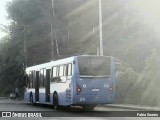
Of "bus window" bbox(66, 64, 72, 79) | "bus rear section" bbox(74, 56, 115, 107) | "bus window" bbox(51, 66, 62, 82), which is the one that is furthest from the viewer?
"bus window" bbox(51, 66, 62, 82)

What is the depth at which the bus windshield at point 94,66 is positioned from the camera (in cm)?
2555

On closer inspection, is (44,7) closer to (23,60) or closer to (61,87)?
(23,60)

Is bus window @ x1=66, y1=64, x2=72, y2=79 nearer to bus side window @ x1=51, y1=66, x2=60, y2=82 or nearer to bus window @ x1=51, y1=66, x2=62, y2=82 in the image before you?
bus window @ x1=51, y1=66, x2=62, y2=82

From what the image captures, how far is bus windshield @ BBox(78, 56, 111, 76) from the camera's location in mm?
25547

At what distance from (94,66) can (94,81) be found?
81cm

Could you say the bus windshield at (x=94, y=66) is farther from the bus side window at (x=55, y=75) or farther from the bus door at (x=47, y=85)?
the bus door at (x=47, y=85)

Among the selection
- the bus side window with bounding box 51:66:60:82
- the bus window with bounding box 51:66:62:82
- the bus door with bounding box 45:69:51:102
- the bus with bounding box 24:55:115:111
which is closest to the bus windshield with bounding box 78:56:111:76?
the bus with bounding box 24:55:115:111

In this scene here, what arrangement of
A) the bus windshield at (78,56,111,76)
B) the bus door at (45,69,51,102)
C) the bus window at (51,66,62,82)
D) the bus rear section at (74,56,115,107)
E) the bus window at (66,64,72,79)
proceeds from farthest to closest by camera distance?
the bus door at (45,69,51,102) < the bus window at (51,66,62,82) < the bus window at (66,64,72,79) < the bus windshield at (78,56,111,76) < the bus rear section at (74,56,115,107)

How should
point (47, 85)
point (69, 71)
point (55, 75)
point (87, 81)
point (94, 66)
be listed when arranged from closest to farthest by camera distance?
point (87, 81), point (94, 66), point (69, 71), point (55, 75), point (47, 85)

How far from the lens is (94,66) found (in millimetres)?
25625

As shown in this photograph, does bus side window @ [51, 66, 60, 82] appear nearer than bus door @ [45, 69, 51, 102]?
Yes

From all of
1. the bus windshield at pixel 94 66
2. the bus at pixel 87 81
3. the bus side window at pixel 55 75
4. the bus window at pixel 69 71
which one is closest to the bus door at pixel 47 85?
the bus side window at pixel 55 75

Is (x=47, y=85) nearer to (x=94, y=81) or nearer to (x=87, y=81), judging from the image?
(x=87, y=81)

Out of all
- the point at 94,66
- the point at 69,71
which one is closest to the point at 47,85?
the point at 69,71
